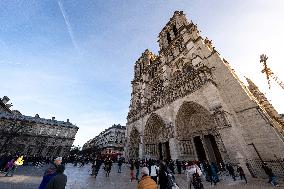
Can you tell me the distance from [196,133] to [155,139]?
21.8 feet

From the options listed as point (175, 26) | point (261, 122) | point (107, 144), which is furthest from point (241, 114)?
point (107, 144)

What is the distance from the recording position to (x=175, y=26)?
90.3 ft

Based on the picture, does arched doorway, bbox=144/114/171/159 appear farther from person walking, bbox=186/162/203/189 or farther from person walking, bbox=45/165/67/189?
person walking, bbox=45/165/67/189

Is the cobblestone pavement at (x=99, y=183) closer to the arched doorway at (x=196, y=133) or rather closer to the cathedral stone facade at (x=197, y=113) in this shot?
the cathedral stone facade at (x=197, y=113)

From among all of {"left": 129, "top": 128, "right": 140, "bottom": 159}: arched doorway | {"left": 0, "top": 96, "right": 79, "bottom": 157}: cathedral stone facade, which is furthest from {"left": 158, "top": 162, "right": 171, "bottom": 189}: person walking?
{"left": 0, "top": 96, "right": 79, "bottom": 157}: cathedral stone facade

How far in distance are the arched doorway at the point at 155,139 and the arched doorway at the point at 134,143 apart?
3280mm

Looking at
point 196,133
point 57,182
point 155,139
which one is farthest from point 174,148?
point 57,182

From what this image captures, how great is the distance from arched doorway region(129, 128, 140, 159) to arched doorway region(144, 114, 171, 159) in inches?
129

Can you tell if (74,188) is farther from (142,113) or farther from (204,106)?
(142,113)

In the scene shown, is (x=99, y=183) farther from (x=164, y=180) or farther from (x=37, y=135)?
(x=37, y=135)

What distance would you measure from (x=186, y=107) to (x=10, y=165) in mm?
15125

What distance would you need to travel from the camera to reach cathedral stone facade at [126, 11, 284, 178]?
12.2m

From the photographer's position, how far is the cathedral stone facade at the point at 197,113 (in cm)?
1217

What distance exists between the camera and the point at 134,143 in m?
25.6
